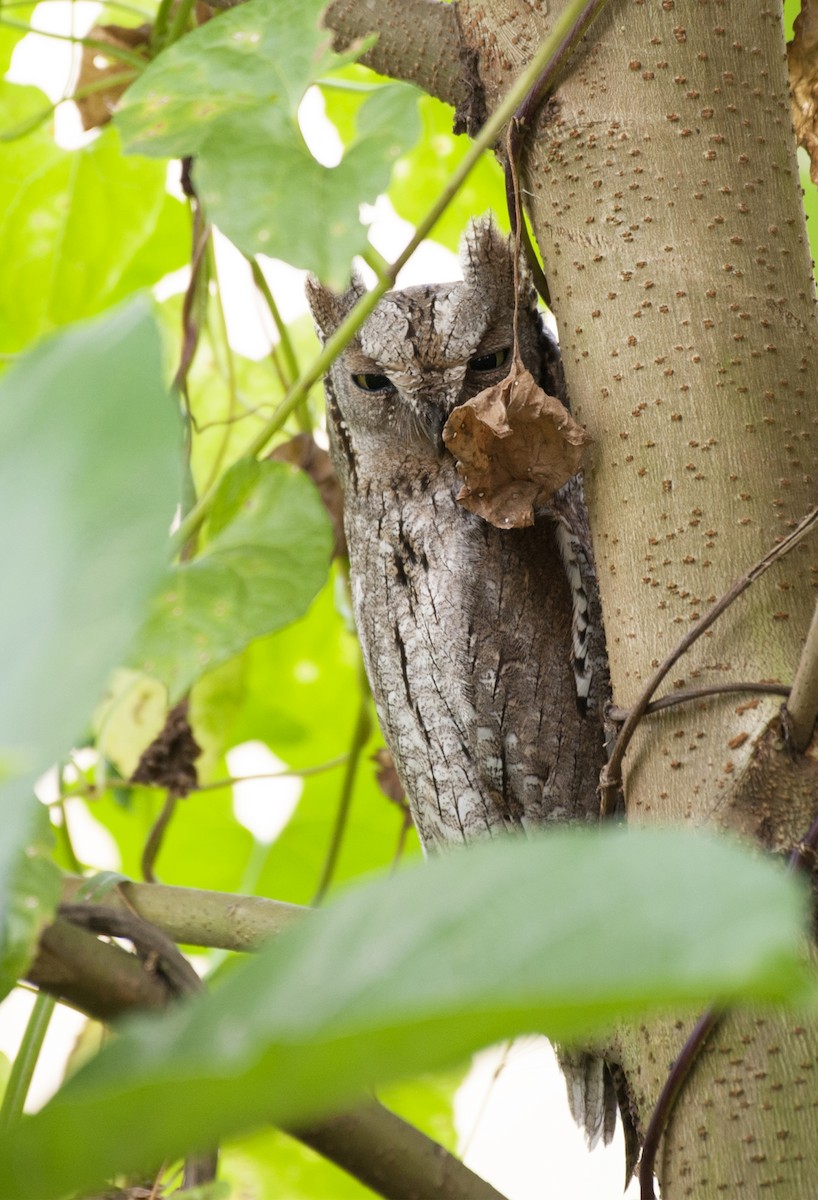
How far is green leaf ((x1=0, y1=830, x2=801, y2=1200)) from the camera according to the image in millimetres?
166

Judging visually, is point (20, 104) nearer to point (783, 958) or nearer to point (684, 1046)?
point (684, 1046)

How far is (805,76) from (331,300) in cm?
63

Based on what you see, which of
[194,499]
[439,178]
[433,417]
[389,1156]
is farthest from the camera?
[439,178]

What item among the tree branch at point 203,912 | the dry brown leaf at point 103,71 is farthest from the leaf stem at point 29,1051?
the dry brown leaf at point 103,71

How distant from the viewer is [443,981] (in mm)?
178

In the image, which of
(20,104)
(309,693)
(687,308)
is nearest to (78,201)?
(20,104)

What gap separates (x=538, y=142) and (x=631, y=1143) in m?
0.86

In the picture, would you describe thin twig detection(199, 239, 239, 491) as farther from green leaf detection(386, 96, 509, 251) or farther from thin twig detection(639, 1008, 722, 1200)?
thin twig detection(639, 1008, 722, 1200)

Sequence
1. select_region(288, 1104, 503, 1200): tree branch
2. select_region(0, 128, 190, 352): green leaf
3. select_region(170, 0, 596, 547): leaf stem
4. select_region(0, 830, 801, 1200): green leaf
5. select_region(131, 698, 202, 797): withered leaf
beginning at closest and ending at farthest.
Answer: select_region(0, 830, 801, 1200): green leaf < select_region(288, 1104, 503, 1200): tree branch < select_region(170, 0, 596, 547): leaf stem < select_region(131, 698, 202, 797): withered leaf < select_region(0, 128, 190, 352): green leaf

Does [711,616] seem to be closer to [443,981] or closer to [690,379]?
[690,379]

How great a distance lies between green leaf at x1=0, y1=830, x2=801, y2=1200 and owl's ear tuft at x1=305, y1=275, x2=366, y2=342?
1.24m

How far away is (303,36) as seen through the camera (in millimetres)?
673

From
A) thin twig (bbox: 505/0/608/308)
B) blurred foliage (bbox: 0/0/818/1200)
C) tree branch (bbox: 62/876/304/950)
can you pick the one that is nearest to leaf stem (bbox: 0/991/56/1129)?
tree branch (bbox: 62/876/304/950)

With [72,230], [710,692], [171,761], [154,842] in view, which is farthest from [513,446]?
[72,230]
